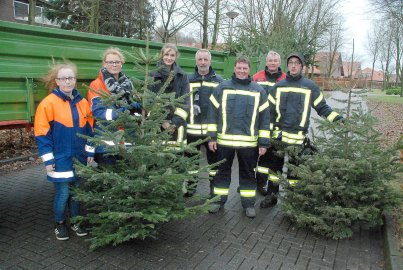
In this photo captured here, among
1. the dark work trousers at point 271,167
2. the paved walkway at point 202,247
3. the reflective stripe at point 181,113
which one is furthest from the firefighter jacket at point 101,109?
the dark work trousers at point 271,167

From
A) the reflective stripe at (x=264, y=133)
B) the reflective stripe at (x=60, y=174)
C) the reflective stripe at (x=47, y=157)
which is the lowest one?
the reflective stripe at (x=60, y=174)

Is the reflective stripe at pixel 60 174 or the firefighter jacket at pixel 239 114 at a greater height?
the firefighter jacket at pixel 239 114

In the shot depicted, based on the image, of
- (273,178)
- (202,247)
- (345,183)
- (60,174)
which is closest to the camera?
(60,174)

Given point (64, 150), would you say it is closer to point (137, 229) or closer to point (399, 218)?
point (137, 229)

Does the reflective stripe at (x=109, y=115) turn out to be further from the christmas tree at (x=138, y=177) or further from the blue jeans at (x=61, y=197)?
the blue jeans at (x=61, y=197)

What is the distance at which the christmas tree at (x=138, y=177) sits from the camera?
3326 mm

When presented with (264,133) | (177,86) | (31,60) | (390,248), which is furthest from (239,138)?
(31,60)

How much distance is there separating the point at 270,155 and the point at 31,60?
10.6 feet

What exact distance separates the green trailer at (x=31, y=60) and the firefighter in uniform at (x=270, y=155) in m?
2.32

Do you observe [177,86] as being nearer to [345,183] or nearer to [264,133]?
[264,133]

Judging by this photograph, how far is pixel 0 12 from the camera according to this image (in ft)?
75.4

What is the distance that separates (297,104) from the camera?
465 centimetres

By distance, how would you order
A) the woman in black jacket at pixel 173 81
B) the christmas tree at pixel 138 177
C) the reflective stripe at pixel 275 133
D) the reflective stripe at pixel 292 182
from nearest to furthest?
the christmas tree at pixel 138 177 < the woman in black jacket at pixel 173 81 < the reflective stripe at pixel 292 182 < the reflective stripe at pixel 275 133

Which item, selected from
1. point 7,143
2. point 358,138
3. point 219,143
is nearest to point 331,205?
point 358,138
